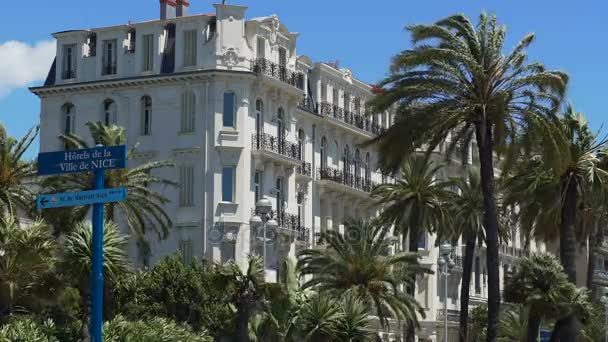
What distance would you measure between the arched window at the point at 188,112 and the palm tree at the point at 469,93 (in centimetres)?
2525

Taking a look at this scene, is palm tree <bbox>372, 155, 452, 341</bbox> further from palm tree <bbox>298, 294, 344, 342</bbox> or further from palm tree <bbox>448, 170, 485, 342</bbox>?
palm tree <bbox>298, 294, 344, 342</bbox>

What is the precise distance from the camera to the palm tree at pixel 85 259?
45375 mm

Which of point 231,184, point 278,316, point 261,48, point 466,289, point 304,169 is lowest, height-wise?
point 278,316

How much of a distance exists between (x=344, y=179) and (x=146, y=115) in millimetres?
15080

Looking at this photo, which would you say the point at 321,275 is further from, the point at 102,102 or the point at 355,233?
the point at 102,102

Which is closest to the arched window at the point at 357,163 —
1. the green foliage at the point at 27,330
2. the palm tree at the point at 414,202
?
the palm tree at the point at 414,202

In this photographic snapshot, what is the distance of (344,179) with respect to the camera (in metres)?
83.5

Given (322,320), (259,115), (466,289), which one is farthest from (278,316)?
(466,289)

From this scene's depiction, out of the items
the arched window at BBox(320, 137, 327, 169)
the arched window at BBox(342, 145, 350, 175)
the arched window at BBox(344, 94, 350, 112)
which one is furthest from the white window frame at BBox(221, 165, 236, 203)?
the arched window at BBox(344, 94, 350, 112)

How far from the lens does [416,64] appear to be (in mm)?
46625

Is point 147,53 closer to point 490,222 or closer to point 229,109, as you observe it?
point 229,109

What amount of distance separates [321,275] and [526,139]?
14778 mm

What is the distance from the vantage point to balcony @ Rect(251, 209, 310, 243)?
7406cm

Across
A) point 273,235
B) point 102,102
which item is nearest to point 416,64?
point 273,235
